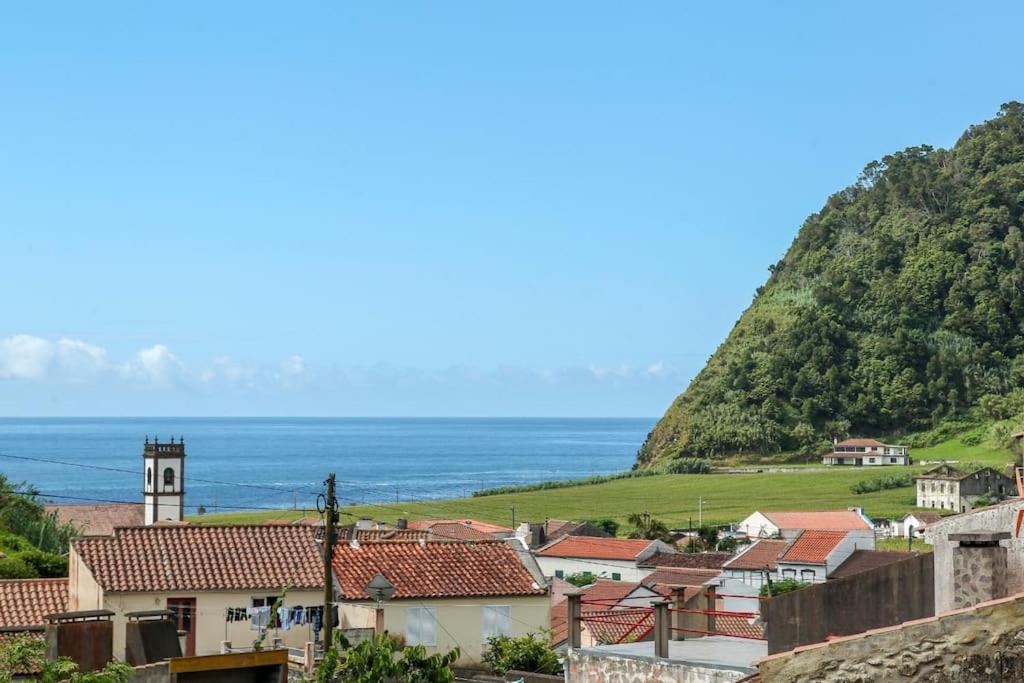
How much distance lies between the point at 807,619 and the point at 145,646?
13.9m

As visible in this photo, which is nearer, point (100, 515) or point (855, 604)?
point (855, 604)

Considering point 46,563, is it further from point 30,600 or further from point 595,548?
point 595,548

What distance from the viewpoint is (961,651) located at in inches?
274

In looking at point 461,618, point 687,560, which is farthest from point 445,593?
point 687,560

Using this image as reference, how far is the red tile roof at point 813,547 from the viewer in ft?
238

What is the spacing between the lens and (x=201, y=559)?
29672mm

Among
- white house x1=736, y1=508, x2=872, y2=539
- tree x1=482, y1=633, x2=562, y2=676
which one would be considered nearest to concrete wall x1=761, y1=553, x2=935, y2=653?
tree x1=482, y1=633, x2=562, y2=676

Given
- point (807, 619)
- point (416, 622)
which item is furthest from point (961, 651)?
point (416, 622)

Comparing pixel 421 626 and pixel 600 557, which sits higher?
pixel 421 626

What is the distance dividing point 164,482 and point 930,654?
79737 mm

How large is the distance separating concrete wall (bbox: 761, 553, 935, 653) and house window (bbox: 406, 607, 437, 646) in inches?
751

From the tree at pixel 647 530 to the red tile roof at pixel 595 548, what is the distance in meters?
11.4

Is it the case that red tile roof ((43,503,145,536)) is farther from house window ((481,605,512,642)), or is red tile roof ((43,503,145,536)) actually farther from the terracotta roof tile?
house window ((481,605,512,642))

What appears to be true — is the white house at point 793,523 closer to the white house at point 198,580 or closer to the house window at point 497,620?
the house window at point 497,620
